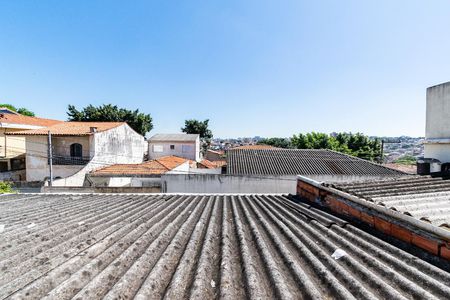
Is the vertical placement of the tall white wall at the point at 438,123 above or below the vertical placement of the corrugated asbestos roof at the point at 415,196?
above

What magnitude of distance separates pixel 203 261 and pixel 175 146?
106 feet

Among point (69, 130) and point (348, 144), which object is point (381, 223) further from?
point (348, 144)

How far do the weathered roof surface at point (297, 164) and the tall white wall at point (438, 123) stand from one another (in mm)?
7503

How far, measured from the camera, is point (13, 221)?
13.2 ft

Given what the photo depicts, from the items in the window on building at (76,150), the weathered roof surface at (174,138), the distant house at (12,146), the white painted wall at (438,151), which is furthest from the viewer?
the weathered roof surface at (174,138)

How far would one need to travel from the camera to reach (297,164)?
54.7 feet

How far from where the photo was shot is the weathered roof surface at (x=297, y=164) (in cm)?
1530

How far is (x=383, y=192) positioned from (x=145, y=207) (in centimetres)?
507

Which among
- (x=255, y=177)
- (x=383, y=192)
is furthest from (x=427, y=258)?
(x=255, y=177)

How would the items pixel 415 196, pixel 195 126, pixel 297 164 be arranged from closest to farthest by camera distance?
pixel 415 196
pixel 297 164
pixel 195 126

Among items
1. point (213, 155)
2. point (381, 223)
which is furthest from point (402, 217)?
point (213, 155)

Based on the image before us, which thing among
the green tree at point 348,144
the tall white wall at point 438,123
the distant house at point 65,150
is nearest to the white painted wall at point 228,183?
the tall white wall at point 438,123

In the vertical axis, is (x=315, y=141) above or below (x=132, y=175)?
above

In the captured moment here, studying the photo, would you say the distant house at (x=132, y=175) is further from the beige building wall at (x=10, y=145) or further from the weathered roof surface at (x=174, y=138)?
the beige building wall at (x=10, y=145)
